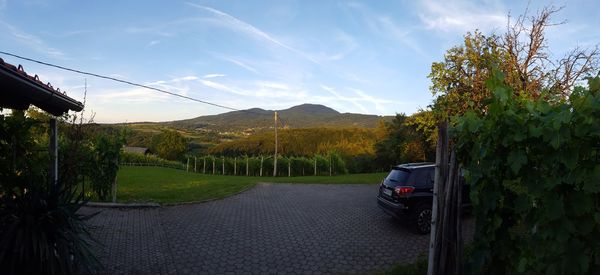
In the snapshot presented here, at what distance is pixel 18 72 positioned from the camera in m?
4.38

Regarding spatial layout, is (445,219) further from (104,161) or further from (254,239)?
(104,161)

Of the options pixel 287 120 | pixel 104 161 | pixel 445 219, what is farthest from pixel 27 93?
pixel 287 120

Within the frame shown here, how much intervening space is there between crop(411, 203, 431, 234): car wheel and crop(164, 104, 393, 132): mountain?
75607 millimetres

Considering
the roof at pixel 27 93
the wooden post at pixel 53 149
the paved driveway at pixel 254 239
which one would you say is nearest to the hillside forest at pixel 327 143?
the paved driveway at pixel 254 239

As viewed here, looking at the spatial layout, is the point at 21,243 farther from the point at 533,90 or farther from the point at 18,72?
A: the point at 533,90

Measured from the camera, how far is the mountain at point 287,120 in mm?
116438

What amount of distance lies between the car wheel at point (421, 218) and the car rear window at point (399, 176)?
27.4 inches

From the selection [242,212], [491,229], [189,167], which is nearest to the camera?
[491,229]

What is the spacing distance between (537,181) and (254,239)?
654 centimetres

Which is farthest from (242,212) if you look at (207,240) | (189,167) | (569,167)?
(189,167)

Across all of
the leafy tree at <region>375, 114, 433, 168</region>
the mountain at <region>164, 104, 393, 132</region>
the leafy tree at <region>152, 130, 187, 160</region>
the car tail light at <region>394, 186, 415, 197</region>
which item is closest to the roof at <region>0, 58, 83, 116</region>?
the car tail light at <region>394, 186, 415, 197</region>

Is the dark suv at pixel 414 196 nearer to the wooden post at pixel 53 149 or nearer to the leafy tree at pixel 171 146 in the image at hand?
the wooden post at pixel 53 149

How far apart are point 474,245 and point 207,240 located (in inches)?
236

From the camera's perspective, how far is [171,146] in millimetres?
A: 83750
